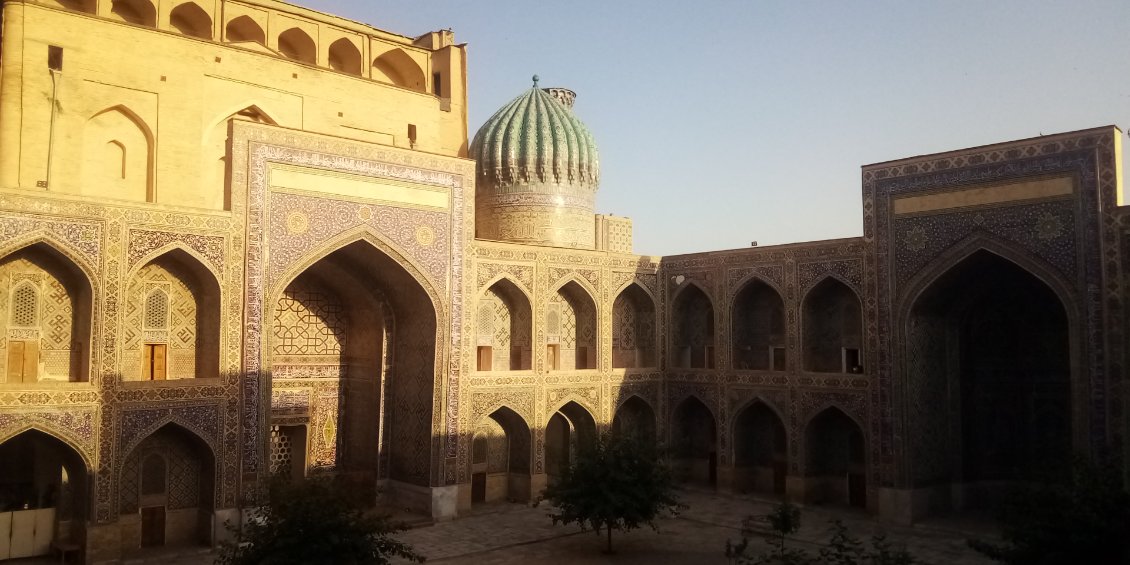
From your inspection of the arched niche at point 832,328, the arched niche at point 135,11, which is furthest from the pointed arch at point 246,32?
the arched niche at point 832,328

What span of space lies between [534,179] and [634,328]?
422cm

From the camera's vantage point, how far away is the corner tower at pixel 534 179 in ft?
66.3

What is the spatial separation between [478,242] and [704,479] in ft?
23.2

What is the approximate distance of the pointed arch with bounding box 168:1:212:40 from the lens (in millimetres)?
16078

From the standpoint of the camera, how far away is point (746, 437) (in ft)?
57.9

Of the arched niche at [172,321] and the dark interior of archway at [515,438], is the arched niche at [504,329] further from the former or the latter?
the arched niche at [172,321]

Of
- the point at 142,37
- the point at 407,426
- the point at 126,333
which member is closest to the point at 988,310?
the point at 407,426

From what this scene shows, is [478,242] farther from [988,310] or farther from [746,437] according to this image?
[988,310]

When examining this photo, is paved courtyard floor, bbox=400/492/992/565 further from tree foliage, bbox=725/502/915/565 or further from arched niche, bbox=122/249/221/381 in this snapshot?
arched niche, bbox=122/249/221/381

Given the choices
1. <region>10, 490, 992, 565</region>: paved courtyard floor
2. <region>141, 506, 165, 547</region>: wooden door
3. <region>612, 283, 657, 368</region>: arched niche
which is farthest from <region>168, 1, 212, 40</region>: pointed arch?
<region>612, 283, 657, 368</region>: arched niche

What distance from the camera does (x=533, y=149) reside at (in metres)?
20.2

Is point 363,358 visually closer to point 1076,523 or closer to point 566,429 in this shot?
point 566,429

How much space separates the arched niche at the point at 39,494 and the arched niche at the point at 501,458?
21.6ft

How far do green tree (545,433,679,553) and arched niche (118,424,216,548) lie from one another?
→ 5065 mm
